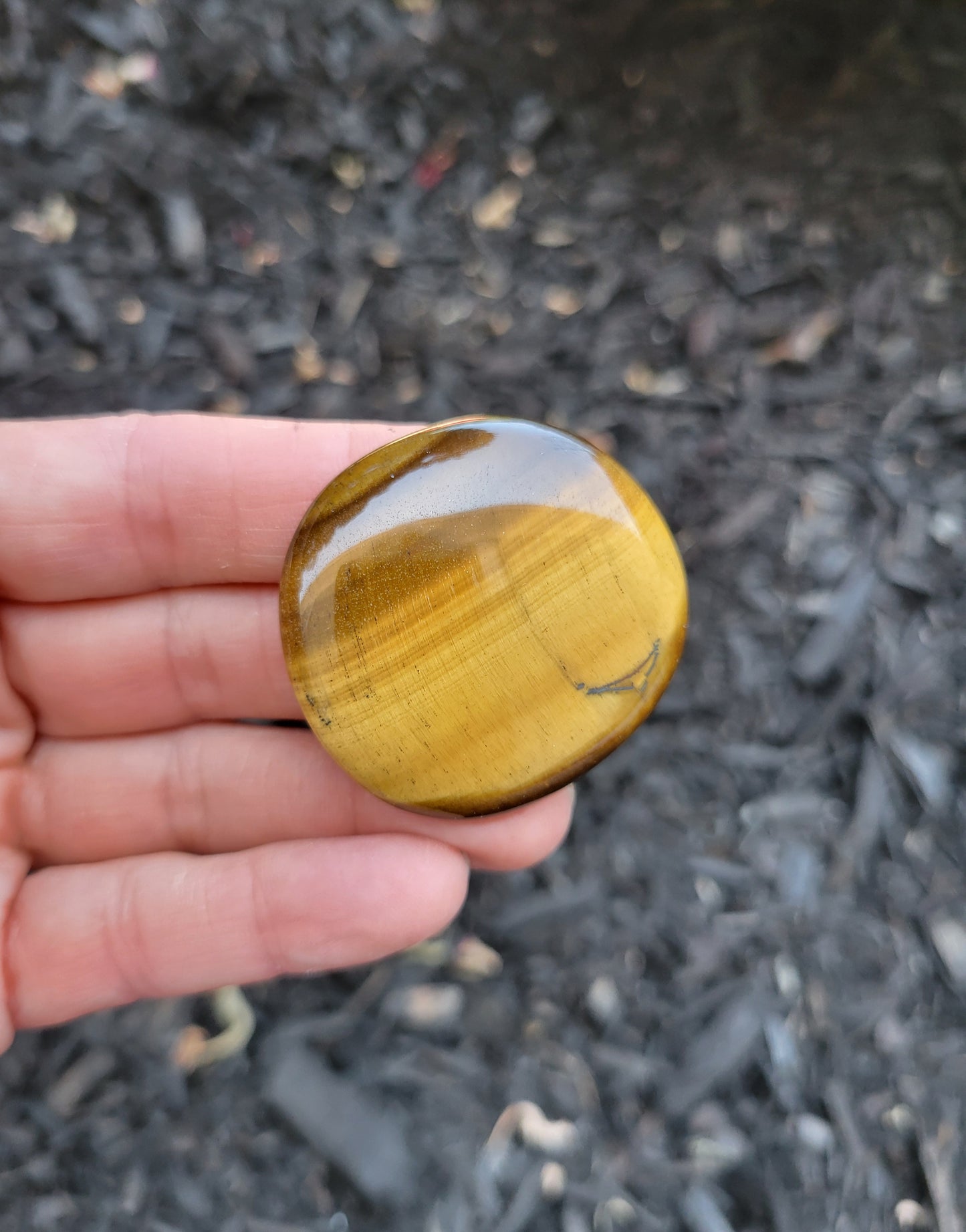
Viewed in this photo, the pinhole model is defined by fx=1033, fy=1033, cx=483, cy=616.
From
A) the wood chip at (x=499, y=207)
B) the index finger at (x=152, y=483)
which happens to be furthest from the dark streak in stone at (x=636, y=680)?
the wood chip at (x=499, y=207)

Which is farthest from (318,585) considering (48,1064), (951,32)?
(951,32)

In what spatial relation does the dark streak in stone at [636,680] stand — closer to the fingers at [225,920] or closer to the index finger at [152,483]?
the fingers at [225,920]

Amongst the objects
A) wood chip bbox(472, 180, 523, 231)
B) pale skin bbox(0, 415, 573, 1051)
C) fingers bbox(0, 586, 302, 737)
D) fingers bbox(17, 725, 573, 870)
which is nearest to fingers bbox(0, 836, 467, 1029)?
pale skin bbox(0, 415, 573, 1051)

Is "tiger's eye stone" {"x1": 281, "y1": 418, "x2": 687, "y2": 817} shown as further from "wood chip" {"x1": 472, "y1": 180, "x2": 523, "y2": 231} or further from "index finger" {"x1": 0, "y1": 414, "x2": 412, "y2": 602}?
"wood chip" {"x1": 472, "y1": 180, "x2": 523, "y2": 231}

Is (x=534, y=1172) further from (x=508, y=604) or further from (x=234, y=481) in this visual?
(x=234, y=481)

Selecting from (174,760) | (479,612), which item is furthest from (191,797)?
(479,612)

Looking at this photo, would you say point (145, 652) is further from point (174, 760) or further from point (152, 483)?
point (152, 483)
